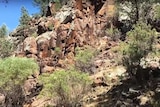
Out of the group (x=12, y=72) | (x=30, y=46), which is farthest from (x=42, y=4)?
(x=12, y=72)

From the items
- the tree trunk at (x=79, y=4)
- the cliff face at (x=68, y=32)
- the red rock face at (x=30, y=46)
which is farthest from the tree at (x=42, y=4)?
the red rock face at (x=30, y=46)

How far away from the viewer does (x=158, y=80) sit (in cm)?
3578

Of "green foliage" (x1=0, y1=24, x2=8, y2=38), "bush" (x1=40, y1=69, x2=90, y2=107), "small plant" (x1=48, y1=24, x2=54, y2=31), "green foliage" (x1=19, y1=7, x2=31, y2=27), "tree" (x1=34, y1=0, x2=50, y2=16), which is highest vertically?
"tree" (x1=34, y1=0, x2=50, y2=16)

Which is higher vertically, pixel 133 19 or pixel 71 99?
pixel 133 19

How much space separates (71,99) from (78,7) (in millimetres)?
25713

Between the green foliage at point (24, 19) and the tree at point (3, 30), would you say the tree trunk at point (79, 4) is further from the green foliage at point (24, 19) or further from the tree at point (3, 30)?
the tree at point (3, 30)

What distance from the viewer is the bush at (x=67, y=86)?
3709 centimetres

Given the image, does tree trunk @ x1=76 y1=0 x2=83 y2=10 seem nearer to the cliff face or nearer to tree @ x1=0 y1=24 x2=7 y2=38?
the cliff face

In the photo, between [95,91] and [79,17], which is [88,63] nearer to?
[95,91]

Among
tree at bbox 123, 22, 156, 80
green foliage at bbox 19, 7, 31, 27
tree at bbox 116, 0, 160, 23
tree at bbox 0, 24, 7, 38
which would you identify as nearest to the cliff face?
tree at bbox 116, 0, 160, 23

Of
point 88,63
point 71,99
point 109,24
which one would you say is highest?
point 109,24

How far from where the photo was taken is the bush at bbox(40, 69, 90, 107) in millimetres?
37094

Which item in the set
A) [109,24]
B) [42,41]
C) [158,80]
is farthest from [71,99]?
[109,24]

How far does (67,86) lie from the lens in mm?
37125
